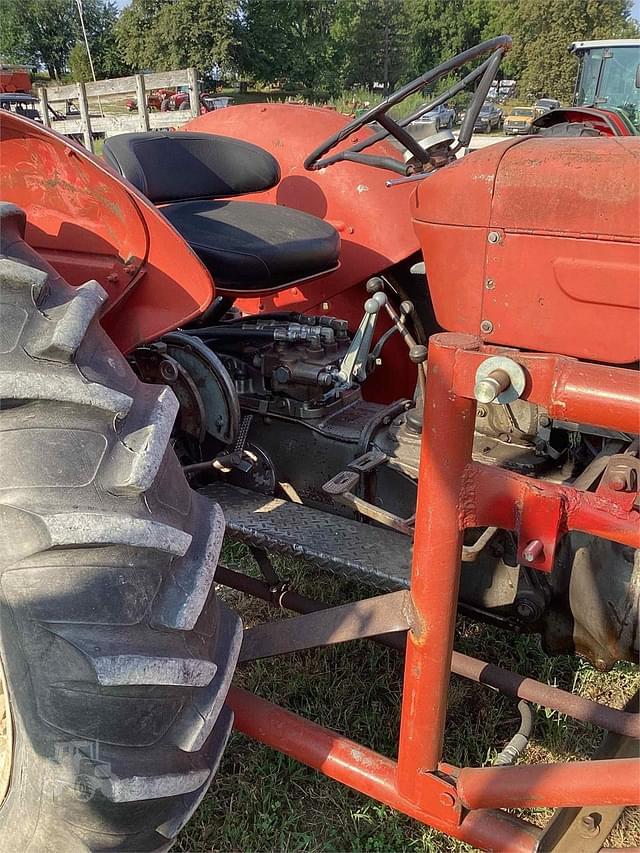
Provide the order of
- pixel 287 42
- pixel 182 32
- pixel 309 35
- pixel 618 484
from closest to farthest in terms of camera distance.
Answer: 1. pixel 618 484
2. pixel 182 32
3. pixel 287 42
4. pixel 309 35

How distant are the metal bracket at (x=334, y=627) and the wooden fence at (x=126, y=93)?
848 cm

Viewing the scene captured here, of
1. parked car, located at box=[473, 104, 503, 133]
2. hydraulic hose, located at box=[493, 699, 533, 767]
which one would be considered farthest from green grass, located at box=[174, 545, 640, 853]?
parked car, located at box=[473, 104, 503, 133]

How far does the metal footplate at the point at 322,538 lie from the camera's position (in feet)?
4.52

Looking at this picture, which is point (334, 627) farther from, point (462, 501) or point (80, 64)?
point (80, 64)

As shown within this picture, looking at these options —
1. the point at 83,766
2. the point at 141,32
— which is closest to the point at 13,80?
the point at 141,32

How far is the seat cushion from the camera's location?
5.50ft

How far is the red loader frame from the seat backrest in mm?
1322

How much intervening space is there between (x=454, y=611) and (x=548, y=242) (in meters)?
0.53

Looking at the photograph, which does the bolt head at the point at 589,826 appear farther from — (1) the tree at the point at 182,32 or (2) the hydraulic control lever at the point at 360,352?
(1) the tree at the point at 182,32

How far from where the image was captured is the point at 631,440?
54.0 inches

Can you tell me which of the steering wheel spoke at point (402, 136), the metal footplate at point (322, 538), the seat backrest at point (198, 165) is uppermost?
the steering wheel spoke at point (402, 136)

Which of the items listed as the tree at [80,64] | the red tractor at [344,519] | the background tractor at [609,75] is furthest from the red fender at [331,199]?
the tree at [80,64]

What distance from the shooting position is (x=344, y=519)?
157 centimetres

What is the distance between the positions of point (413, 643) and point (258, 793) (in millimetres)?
769
